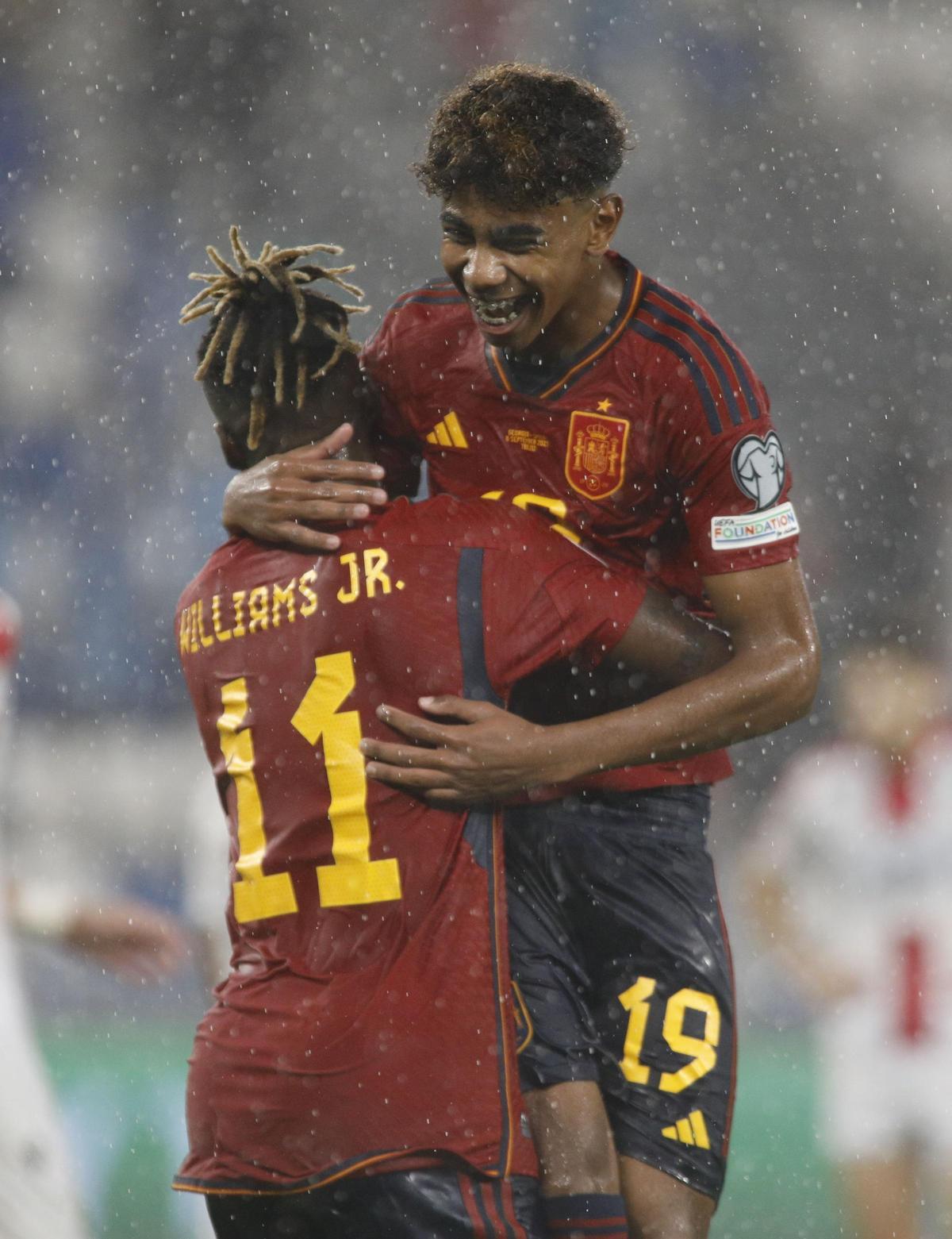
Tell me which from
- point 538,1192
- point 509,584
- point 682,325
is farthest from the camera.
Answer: point 682,325

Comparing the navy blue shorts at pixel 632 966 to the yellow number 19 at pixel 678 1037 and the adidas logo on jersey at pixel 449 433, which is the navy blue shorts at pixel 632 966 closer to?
the yellow number 19 at pixel 678 1037

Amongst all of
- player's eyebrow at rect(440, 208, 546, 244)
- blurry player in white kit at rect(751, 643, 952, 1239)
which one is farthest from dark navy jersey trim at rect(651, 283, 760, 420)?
blurry player in white kit at rect(751, 643, 952, 1239)

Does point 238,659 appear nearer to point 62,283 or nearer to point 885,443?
point 885,443

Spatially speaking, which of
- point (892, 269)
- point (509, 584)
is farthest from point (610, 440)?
point (892, 269)

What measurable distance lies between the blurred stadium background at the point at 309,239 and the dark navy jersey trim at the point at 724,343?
6015 millimetres

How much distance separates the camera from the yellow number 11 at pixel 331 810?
2.26m

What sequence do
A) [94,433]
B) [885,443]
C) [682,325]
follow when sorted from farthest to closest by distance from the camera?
[94,433] → [885,443] → [682,325]

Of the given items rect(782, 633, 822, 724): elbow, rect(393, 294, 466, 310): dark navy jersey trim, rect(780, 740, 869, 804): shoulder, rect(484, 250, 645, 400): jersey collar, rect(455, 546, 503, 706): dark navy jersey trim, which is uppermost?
rect(393, 294, 466, 310): dark navy jersey trim

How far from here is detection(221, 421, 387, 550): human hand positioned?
7.85 ft

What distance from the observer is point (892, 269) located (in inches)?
376

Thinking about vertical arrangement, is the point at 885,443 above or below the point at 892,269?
below

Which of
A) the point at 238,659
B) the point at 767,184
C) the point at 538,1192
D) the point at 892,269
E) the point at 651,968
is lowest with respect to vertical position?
the point at 538,1192

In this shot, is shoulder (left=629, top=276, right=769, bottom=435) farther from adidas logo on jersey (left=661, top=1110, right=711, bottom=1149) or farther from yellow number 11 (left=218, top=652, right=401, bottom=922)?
adidas logo on jersey (left=661, top=1110, right=711, bottom=1149)

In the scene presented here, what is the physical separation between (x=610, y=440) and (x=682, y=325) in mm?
207
